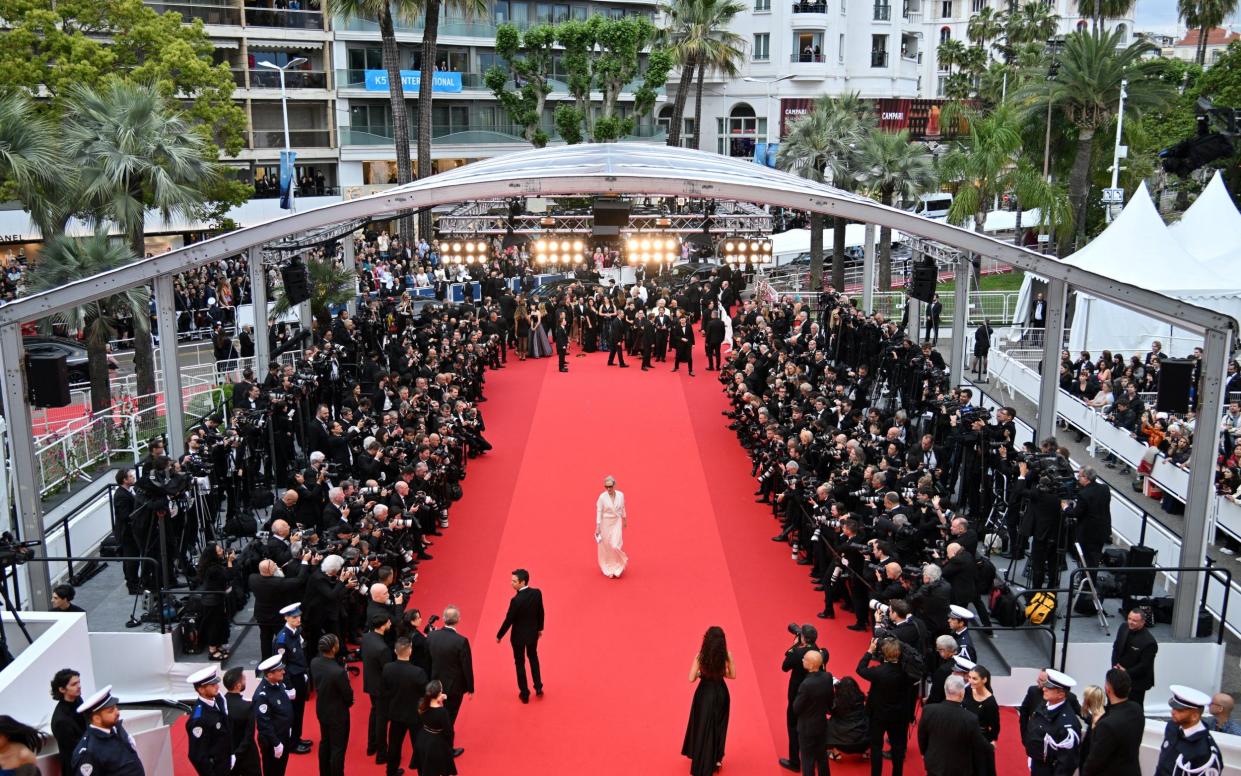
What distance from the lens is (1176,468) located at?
14.8 m

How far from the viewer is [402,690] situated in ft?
28.2

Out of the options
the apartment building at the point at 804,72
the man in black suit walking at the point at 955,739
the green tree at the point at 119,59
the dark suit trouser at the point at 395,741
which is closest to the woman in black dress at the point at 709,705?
the man in black suit walking at the point at 955,739

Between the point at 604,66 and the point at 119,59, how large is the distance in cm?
2131

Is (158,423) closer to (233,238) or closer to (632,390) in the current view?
(233,238)

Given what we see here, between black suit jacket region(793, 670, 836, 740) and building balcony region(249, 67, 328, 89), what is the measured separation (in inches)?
1708

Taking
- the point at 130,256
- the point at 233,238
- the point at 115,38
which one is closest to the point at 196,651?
the point at 233,238

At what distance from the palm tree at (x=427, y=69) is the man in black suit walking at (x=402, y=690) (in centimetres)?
2459

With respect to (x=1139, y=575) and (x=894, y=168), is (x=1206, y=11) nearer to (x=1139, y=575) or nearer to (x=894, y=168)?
(x=894, y=168)

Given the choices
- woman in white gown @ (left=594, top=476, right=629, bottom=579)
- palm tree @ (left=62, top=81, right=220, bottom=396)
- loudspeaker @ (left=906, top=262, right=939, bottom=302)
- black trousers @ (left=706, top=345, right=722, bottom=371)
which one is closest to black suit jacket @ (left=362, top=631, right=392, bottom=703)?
woman in white gown @ (left=594, top=476, right=629, bottom=579)

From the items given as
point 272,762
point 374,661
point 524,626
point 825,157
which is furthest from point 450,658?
point 825,157

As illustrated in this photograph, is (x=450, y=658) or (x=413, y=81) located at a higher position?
(x=413, y=81)

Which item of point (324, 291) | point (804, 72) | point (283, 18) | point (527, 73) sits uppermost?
point (283, 18)

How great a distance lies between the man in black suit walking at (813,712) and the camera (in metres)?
8.30

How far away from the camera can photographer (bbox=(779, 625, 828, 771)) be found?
27.9 ft
